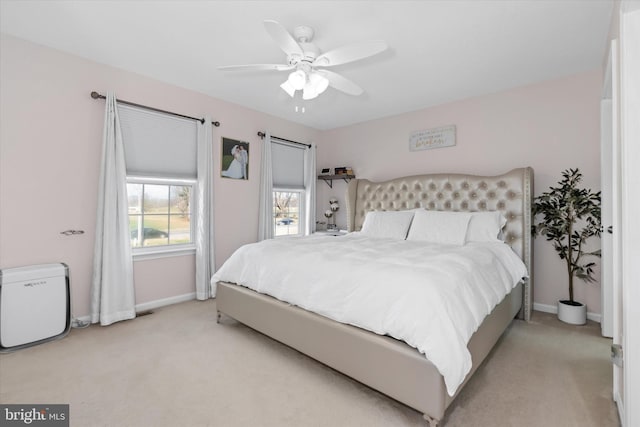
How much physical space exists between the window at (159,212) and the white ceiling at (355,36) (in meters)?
1.18

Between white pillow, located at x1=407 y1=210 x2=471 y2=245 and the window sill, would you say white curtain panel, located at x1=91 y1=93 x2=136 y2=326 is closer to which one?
the window sill

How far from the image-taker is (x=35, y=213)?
2.53 metres

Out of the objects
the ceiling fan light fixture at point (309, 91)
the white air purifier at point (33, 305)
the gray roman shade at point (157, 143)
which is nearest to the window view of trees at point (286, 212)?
the gray roman shade at point (157, 143)

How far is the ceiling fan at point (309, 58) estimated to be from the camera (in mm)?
1888

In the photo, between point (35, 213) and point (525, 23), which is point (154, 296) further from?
point (525, 23)

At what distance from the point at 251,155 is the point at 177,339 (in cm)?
248

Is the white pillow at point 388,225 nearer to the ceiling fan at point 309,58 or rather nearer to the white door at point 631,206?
the ceiling fan at point 309,58

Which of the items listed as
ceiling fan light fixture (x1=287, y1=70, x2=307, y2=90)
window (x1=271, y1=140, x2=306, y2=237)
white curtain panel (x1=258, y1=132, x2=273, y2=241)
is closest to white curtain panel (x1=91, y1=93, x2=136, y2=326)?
white curtain panel (x1=258, y1=132, x2=273, y2=241)

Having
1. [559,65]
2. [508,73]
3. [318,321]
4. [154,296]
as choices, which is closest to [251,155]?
[154,296]

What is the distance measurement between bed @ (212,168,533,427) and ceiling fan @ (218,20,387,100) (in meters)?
1.31

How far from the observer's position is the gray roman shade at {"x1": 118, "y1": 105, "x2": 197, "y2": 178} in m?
3.05

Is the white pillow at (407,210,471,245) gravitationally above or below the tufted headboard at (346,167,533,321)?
below

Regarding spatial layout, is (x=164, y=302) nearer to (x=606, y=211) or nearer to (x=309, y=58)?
(x=309, y=58)

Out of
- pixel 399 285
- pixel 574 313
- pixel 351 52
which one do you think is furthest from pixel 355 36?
pixel 574 313
